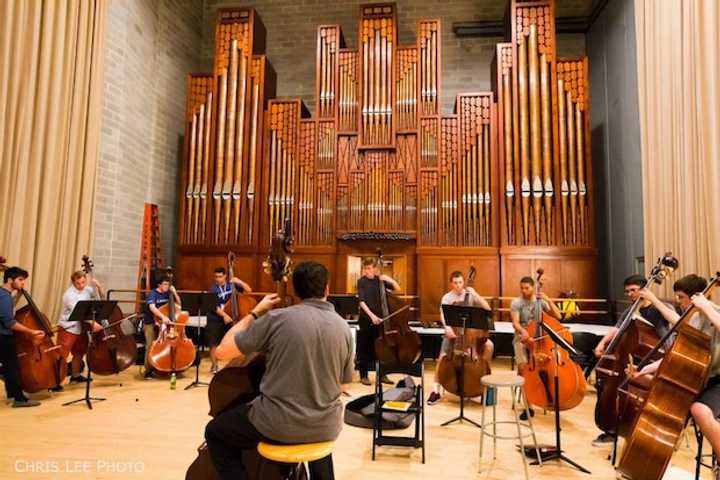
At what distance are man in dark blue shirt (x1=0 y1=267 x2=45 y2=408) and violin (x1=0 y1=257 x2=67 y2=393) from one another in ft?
0.16

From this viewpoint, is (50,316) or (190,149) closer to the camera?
(50,316)

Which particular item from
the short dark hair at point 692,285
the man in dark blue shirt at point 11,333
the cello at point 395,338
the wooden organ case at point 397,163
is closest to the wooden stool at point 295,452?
the short dark hair at point 692,285

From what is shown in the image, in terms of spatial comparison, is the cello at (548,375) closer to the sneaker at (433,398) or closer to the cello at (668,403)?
the sneaker at (433,398)

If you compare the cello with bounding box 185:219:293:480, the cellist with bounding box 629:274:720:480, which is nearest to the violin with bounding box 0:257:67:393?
the cello with bounding box 185:219:293:480

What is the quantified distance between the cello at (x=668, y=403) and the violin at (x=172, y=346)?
4.98 meters

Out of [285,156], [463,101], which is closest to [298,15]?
[285,156]

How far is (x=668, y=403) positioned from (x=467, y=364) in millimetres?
2348

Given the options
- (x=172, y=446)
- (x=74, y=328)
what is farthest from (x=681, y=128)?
(x=74, y=328)

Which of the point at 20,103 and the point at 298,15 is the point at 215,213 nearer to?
the point at 20,103

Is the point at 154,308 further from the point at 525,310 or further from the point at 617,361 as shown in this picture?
the point at 617,361

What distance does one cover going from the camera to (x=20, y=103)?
A: 5.92m

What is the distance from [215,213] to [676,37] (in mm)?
7684

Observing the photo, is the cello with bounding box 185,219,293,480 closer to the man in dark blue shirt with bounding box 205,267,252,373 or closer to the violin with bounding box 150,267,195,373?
the violin with bounding box 150,267,195,373

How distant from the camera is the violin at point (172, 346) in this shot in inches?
230
